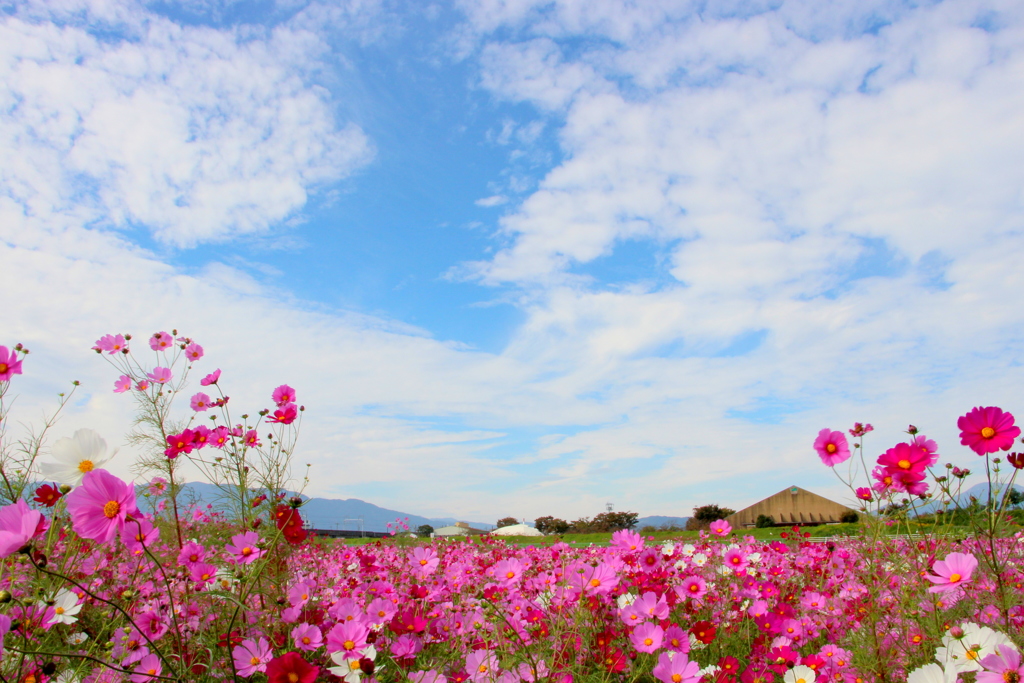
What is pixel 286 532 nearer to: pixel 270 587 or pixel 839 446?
pixel 270 587

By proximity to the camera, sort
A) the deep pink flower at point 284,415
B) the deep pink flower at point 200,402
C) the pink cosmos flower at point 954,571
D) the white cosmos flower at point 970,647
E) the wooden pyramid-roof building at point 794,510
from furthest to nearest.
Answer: the wooden pyramid-roof building at point 794,510 → the deep pink flower at point 200,402 → the deep pink flower at point 284,415 → the pink cosmos flower at point 954,571 → the white cosmos flower at point 970,647

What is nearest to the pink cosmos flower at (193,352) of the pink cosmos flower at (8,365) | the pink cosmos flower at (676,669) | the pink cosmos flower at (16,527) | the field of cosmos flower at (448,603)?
the field of cosmos flower at (448,603)

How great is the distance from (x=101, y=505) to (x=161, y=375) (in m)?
2.11

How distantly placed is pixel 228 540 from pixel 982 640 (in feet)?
8.99

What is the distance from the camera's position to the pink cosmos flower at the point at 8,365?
216cm

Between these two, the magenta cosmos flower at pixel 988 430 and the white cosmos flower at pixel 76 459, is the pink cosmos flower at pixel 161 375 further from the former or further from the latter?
the magenta cosmos flower at pixel 988 430

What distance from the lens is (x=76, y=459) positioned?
1.56 metres

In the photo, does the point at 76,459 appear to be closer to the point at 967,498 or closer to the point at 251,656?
the point at 251,656

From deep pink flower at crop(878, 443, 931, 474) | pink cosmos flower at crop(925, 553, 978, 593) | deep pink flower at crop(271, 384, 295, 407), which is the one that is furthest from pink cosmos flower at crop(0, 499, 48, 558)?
deep pink flower at crop(878, 443, 931, 474)

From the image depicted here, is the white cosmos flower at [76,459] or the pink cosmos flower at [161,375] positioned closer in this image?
the white cosmos flower at [76,459]

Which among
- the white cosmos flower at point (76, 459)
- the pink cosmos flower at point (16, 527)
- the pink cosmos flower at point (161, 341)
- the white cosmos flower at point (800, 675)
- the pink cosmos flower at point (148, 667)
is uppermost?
the pink cosmos flower at point (161, 341)

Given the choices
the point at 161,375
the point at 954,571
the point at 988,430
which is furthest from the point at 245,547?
the point at 988,430

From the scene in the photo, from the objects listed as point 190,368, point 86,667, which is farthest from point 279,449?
point 86,667

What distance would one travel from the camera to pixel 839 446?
2.41 m
